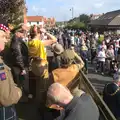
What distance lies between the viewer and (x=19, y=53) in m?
6.05

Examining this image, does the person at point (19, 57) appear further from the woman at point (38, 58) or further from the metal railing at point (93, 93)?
the metal railing at point (93, 93)

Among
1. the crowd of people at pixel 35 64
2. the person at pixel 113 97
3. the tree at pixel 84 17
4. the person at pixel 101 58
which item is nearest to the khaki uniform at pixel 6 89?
the crowd of people at pixel 35 64

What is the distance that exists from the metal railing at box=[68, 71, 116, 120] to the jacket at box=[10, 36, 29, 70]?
1172 millimetres

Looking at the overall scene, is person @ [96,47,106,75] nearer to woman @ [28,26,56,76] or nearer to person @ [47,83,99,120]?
woman @ [28,26,56,76]

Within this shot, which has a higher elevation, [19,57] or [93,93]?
[19,57]

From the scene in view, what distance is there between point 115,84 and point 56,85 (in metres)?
2.31

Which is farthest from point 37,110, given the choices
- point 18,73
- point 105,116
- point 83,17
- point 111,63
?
point 83,17

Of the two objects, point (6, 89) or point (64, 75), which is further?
point (64, 75)

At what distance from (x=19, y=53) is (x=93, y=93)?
6.91ft

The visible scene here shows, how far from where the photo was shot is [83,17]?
142 metres

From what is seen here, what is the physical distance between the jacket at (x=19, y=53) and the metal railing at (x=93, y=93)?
1172 mm

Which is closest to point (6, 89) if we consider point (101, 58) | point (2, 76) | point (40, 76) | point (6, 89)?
point (6, 89)

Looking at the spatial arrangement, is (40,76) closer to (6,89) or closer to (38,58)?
(38,58)

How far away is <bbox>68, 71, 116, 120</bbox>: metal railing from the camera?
11.7 feet
